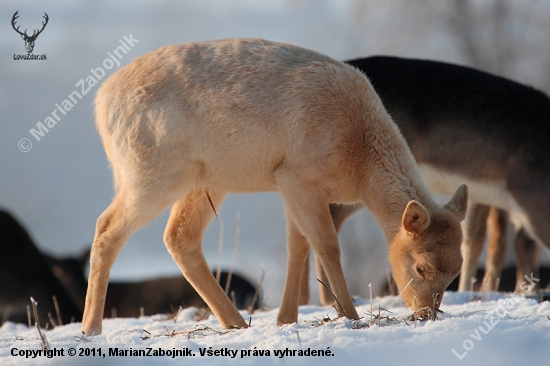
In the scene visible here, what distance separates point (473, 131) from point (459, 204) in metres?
2.77

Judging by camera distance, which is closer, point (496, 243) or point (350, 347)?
point (350, 347)

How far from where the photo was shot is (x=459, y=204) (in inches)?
220

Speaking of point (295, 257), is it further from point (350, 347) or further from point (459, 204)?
point (350, 347)

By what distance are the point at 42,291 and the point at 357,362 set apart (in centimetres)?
1013

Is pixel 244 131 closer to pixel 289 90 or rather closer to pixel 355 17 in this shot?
pixel 289 90

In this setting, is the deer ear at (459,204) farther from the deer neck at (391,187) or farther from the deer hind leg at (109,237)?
the deer hind leg at (109,237)

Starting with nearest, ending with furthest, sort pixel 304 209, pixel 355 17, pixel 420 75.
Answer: pixel 304 209
pixel 420 75
pixel 355 17

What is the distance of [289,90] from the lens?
5.69 metres

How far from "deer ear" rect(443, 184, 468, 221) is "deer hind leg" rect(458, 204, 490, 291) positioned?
4.26 m

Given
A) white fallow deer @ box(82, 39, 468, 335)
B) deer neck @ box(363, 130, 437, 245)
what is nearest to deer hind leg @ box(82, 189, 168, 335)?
white fallow deer @ box(82, 39, 468, 335)

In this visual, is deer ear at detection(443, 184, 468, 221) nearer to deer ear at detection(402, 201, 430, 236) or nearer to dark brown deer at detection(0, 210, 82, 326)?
deer ear at detection(402, 201, 430, 236)

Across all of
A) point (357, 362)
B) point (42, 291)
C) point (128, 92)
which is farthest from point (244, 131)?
point (42, 291)

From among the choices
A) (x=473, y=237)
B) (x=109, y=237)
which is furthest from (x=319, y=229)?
(x=473, y=237)

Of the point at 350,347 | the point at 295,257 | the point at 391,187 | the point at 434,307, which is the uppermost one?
the point at 391,187
